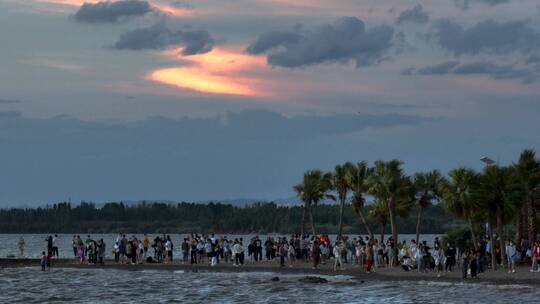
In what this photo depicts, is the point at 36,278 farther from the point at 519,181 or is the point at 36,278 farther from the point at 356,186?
the point at 519,181

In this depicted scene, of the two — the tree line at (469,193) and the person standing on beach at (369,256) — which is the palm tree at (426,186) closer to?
the tree line at (469,193)

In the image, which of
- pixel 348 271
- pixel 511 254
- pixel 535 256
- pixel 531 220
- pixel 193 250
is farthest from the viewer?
pixel 193 250

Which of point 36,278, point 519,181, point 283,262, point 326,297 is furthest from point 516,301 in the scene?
point 36,278

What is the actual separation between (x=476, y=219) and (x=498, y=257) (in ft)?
16.0

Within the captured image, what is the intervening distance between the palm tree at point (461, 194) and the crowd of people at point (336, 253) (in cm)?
189

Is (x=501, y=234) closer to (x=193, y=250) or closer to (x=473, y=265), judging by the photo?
(x=473, y=265)

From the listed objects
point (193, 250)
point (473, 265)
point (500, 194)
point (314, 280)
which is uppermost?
point (500, 194)

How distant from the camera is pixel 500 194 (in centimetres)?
5819

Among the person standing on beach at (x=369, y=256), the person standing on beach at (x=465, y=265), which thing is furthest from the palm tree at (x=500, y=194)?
the person standing on beach at (x=369, y=256)

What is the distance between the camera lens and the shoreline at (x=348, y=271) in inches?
2133

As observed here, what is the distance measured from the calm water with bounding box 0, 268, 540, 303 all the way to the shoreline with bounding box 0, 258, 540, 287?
0.50 m

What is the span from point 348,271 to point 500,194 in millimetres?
11037

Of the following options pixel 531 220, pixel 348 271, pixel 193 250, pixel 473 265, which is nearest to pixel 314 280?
pixel 348 271

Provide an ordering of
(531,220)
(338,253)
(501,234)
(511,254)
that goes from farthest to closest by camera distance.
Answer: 1. (338,253)
2. (531,220)
3. (501,234)
4. (511,254)
